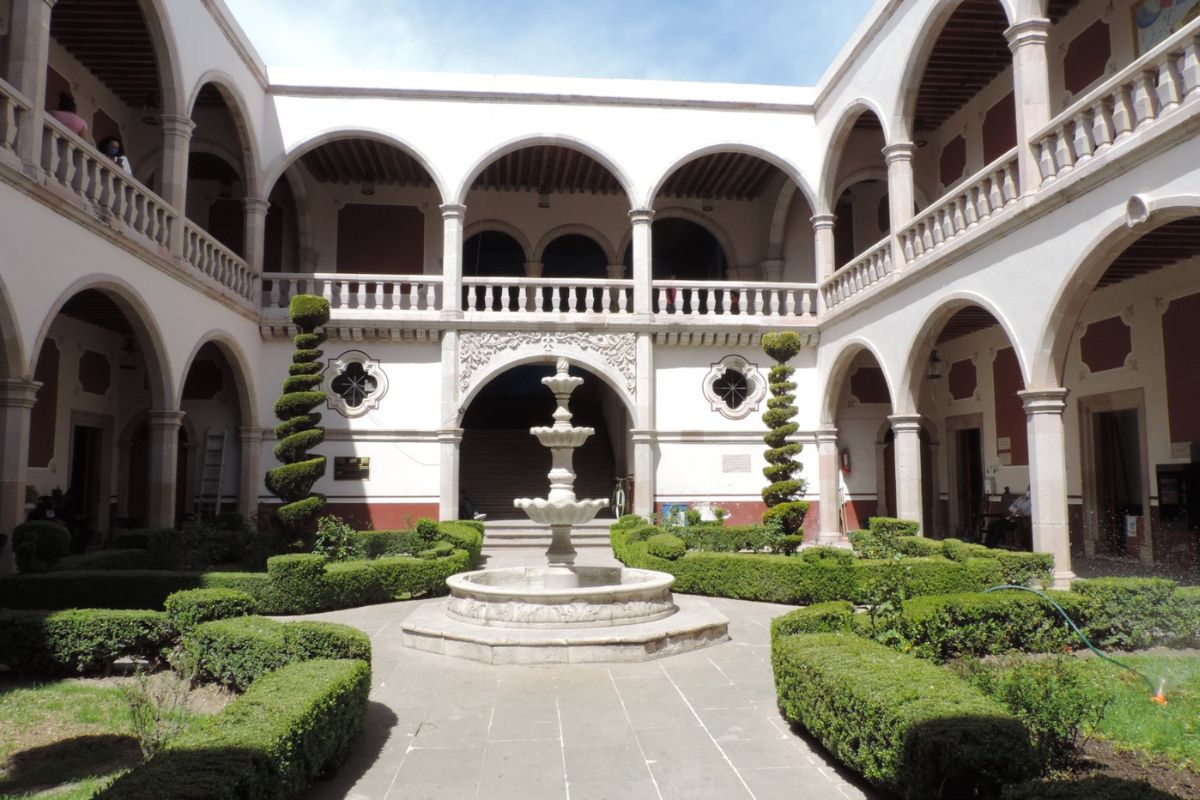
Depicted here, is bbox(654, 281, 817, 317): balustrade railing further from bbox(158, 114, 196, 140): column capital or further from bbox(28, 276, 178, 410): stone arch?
bbox(28, 276, 178, 410): stone arch

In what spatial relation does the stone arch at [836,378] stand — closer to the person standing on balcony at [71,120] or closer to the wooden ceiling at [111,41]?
the person standing on balcony at [71,120]

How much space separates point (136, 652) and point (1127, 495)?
13.5 m

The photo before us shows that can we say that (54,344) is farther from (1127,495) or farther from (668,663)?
(1127,495)

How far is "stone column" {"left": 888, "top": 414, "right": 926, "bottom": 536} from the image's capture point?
12.6m

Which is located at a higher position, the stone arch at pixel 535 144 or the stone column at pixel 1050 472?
the stone arch at pixel 535 144

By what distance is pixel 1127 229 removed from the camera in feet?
26.1

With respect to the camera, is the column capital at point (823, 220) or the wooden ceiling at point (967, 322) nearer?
the wooden ceiling at point (967, 322)

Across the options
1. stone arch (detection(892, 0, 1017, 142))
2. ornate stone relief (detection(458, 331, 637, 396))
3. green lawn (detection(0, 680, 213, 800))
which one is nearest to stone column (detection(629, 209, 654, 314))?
ornate stone relief (detection(458, 331, 637, 396))

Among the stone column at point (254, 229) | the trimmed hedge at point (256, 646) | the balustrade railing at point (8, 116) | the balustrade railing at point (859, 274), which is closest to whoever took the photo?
the trimmed hedge at point (256, 646)

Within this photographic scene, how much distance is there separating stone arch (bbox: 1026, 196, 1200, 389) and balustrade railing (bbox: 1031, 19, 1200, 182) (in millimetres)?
822

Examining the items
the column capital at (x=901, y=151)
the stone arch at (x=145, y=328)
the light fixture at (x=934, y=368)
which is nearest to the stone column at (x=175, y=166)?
the stone arch at (x=145, y=328)

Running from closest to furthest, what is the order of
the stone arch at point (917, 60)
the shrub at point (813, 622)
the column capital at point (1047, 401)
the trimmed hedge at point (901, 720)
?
1. the trimmed hedge at point (901, 720)
2. the shrub at point (813, 622)
3. the column capital at point (1047, 401)
4. the stone arch at point (917, 60)

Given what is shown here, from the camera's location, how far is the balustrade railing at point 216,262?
1306 centimetres

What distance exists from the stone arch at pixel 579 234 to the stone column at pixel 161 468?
9976 millimetres
